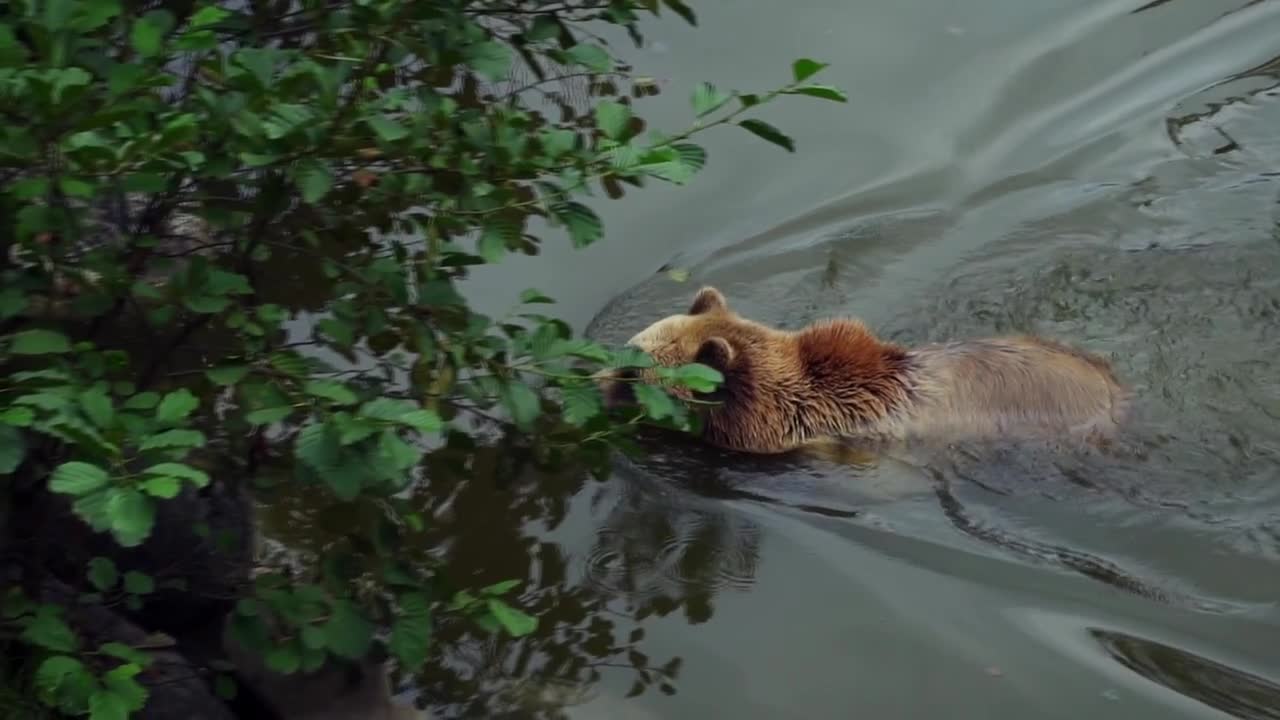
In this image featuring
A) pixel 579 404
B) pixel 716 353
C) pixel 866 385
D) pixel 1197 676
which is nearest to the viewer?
pixel 579 404

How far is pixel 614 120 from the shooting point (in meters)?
3.72

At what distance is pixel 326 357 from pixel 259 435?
2.46 m

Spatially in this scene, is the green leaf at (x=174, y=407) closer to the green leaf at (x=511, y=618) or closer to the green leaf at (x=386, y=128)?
the green leaf at (x=386, y=128)

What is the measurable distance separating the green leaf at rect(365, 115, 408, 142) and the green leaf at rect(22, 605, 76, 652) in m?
1.54

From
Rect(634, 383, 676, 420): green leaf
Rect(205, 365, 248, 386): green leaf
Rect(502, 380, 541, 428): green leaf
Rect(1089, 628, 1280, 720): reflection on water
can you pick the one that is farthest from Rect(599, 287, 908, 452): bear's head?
Rect(205, 365, 248, 386): green leaf

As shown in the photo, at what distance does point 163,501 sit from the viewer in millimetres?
4855

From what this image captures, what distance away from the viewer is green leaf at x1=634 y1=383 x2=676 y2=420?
3879 millimetres

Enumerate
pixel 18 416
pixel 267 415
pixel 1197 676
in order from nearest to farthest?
pixel 18 416, pixel 267 415, pixel 1197 676

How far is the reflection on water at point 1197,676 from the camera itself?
4.89 metres

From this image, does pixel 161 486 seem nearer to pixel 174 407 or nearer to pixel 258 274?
pixel 174 407

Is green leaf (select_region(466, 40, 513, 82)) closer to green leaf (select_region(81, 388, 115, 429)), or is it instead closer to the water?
green leaf (select_region(81, 388, 115, 429))

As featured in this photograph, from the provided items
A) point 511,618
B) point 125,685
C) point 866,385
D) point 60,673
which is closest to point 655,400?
point 511,618

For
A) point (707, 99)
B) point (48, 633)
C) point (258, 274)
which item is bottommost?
point (48, 633)

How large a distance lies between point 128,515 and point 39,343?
694 mm
